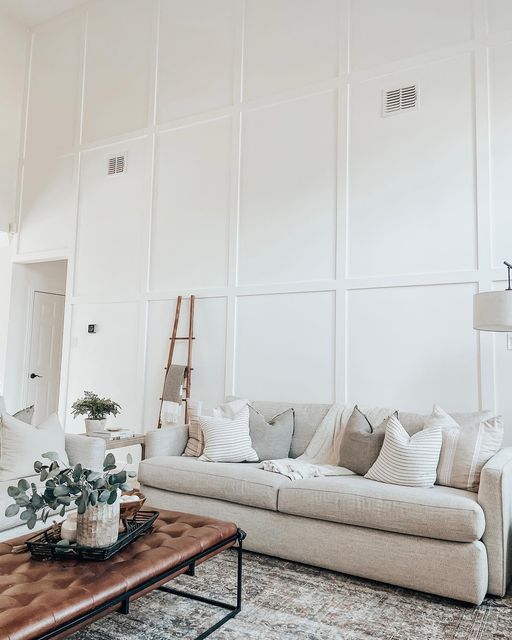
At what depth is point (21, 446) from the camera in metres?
3.16

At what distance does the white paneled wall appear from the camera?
4.18 meters

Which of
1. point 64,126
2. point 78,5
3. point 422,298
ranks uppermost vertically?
point 78,5

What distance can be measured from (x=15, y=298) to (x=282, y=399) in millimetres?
4306

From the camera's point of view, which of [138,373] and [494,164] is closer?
[494,164]

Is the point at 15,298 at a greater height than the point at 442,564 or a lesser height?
greater

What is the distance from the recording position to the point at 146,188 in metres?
5.97

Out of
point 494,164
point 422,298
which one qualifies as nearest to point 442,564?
point 422,298

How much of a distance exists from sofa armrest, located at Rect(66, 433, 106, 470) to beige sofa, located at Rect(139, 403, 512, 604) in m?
0.37

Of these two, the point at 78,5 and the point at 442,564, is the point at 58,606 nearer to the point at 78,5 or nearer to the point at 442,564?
the point at 442,564

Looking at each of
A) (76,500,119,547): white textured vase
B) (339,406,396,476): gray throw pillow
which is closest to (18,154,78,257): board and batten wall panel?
(339,406,396,476): gray throw pillow

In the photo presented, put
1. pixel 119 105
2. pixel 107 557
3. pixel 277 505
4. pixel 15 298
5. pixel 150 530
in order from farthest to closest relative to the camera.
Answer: pixel 15 298 → pixel 119 105 → pixel 277 505 → pixel 150 530 → pixel 107 557

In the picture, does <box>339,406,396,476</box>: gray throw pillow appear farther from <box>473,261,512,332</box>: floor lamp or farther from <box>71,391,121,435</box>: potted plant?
<box>71,391,121,435</box>: potted plant

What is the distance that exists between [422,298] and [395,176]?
3.44 ft

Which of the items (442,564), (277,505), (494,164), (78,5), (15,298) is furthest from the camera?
(15,298)
